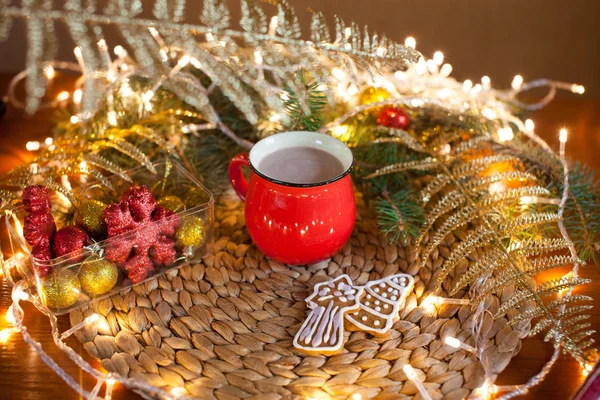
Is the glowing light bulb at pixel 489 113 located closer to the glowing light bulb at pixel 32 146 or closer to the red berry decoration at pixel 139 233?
the red berry decoration at pixel 139 233

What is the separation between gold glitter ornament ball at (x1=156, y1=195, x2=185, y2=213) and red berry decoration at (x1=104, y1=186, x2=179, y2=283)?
0.09ft

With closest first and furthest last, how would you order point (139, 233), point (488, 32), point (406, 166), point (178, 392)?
1. point (178, 392)
2. point (139, 233)
3. point (406, 166)
4. point (488, 32)

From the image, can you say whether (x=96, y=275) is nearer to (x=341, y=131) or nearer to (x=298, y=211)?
(x=298, y=211)

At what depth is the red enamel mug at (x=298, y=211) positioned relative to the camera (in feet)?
2.17

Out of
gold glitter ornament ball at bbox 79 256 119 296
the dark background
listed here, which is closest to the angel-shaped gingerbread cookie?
gold glitter ornament ball at bbox 79 256 119 296

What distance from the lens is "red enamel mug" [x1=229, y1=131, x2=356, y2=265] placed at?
0.66 meters

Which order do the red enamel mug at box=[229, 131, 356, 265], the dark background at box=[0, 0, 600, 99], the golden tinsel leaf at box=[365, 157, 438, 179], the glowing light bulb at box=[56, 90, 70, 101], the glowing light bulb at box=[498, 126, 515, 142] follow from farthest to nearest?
1. the dark background at box=[0, 0, 600, 99]
2. the glowing light bulb at box=[56, 90, 70, 101]
3. the glowing light bulb at box=[498, 126, 515, 142]
4. the golden tinsel leaf at box=[365, 157, 438, 179]
5. the red enamel mug at box=[229, 131, 356, 265]

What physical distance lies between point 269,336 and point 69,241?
23 cm

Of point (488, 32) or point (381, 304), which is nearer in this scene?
point (381, 304)

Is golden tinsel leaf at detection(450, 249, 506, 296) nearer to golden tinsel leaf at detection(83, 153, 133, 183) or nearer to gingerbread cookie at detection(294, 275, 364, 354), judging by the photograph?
gingerbread cookie at detection(294, 275, 364, 354)

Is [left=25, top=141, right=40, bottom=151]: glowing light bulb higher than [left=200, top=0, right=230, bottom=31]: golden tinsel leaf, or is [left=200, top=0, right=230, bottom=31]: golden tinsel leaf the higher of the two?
[left=200, top=0, right=230, bottom=31]: golden tinsel leaf

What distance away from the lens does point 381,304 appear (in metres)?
0.65

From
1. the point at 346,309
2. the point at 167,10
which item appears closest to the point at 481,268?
the point at 346,309

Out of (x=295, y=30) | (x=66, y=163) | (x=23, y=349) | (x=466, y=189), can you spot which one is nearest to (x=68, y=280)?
(x=23, y=349)
